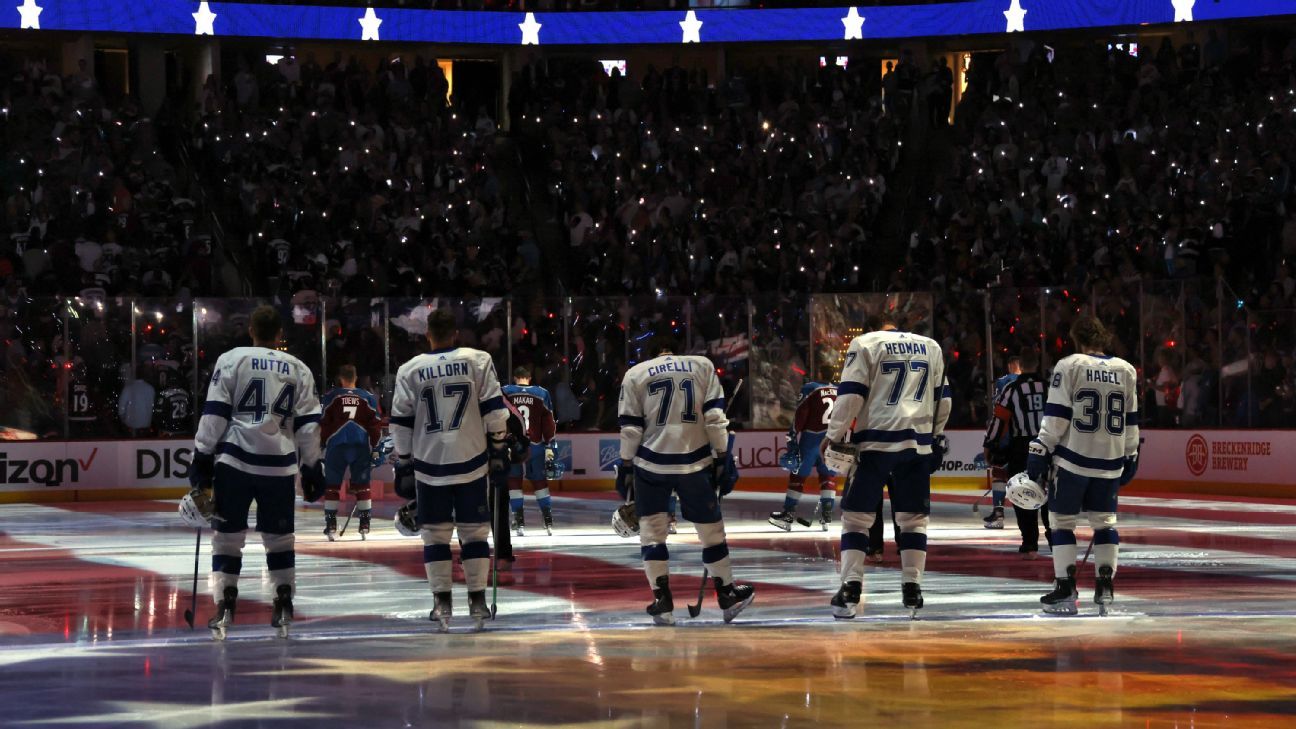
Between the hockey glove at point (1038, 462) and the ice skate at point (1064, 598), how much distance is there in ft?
1.98

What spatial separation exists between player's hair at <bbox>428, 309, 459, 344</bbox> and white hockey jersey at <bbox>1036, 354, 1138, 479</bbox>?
370cm

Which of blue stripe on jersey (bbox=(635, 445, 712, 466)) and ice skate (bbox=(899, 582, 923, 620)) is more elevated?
blue stripe on jersey (bbox=(635, 445, 712, 466))

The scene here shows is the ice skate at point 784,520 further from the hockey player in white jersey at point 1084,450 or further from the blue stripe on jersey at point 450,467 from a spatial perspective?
the blue stripe on jersey at point 450,467

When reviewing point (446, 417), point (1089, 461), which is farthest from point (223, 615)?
point (1089, 461)

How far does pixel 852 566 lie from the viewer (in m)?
10.7

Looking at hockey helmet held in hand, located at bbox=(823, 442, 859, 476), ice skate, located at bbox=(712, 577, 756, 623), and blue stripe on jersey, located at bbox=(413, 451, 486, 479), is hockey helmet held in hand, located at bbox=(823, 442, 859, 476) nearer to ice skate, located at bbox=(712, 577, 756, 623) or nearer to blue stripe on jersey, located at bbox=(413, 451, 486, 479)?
ice skate, located at bbox=(712, 577, 756, 623)

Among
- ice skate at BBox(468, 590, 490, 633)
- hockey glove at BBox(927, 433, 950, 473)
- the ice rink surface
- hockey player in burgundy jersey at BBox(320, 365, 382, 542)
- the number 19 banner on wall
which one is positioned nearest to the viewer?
the ice rink surface

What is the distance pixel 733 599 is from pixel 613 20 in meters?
25.2

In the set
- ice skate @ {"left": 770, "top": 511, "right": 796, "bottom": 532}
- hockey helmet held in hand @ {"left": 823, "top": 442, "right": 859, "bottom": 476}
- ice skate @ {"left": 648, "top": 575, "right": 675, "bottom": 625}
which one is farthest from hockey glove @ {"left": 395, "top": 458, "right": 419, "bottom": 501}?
ice skate @ {"left": 770, "top": 511, "right": 796, "bottom": 532}

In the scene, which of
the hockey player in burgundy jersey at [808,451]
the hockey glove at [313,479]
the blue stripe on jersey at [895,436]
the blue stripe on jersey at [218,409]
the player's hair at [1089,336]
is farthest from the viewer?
the hockey player in burgundy jersey at [808,451]

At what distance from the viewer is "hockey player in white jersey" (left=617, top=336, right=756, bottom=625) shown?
35.3 feet

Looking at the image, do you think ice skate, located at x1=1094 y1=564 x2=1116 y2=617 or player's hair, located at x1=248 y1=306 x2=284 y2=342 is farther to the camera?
ice skate, located at x1=1094 y1=564 x2=1116 y2=617

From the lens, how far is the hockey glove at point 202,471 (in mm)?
9859

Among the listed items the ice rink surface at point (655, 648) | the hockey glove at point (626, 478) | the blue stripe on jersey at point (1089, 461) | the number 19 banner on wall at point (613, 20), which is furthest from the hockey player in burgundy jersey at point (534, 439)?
the number 19 banner on wall at point (613, 20)
